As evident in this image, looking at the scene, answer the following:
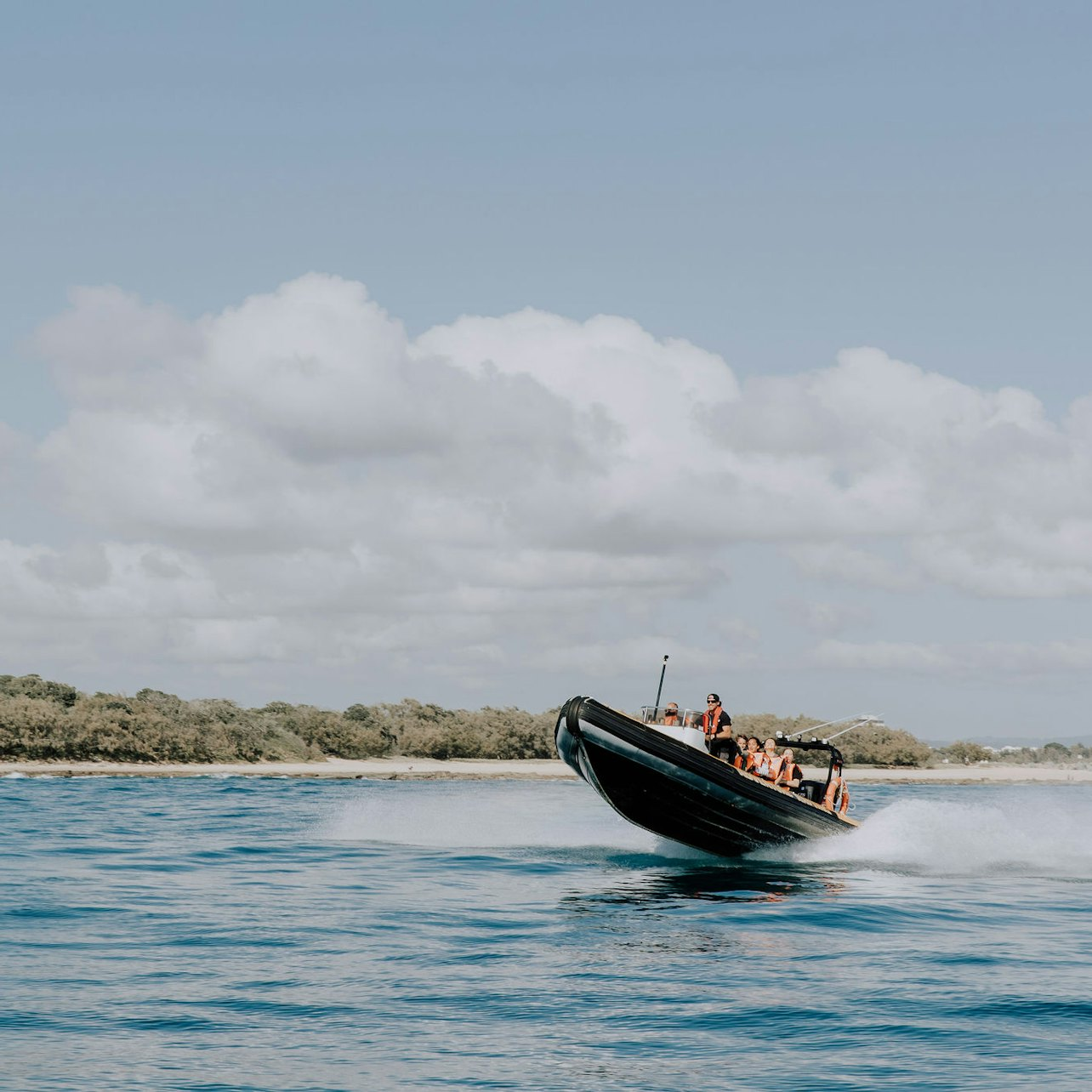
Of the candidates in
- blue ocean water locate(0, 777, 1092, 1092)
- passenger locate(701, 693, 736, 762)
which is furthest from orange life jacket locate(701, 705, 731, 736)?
blue ocean water locate(0, 777, 1092, 1092)

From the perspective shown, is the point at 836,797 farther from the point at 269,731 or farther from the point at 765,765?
the point at 269,731

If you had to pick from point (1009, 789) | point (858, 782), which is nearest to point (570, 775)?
point (858, 782)

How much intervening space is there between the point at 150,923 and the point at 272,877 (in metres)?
4.87

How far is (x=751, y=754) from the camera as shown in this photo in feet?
75.7

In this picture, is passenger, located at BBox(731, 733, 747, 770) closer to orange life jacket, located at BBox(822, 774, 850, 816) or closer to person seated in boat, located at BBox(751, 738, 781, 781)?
person seated in boat, located at BBox(751, 738, 781, 781)

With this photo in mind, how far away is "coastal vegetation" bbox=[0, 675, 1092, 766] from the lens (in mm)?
61406

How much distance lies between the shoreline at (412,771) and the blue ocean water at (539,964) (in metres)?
31.9

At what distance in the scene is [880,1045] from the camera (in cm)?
1027

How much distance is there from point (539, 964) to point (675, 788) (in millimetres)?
8372

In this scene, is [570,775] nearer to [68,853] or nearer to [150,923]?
[68,853]

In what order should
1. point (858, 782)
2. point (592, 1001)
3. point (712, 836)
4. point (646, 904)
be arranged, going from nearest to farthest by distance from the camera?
1. point (592, 1001)
2. point (646, 904)
3. point (712, 836)
4. point (858, 782)

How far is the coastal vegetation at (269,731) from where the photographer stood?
61.4 m

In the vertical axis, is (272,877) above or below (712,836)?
below

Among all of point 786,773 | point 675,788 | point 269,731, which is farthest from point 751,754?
point 269,731
